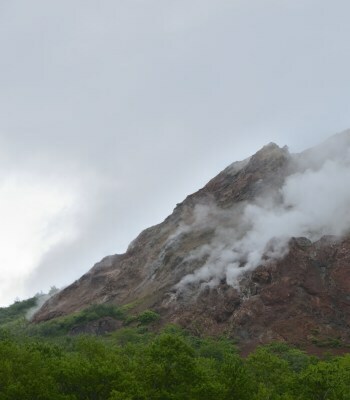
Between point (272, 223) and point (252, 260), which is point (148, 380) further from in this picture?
point (272, 223)

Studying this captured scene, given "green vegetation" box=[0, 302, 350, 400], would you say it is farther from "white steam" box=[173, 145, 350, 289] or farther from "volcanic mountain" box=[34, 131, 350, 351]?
"white steam" box=[173, 145, 350, 289]

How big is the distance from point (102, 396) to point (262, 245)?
51121 millimetres

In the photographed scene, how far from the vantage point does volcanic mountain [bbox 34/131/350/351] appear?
70312 millimetres

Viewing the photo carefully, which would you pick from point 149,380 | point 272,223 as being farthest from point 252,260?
point 149,380

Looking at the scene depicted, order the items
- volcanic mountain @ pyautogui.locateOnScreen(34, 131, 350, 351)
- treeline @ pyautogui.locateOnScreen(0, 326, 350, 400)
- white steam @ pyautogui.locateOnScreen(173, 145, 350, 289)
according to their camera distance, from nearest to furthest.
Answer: treeline @ pyautogui.locateOnScreen(0, 326, 350, 400)
volcanic mountain @ pyautogui.locateOnScreen(34, 131, 350, 351)
white steam @ pyautogui.locateOnScreen(173, 145, 350, 289)

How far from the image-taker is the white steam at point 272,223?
79.7 m

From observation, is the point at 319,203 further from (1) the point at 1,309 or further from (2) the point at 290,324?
(1) the point at 1,309

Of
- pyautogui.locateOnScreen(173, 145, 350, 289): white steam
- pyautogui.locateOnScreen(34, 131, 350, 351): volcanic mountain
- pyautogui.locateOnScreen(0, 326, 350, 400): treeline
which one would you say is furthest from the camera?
pyautogui.locateOnScreen(173, 145, 350, 289): white steam

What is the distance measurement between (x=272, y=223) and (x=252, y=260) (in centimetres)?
1065

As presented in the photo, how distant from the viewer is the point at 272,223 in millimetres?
86625

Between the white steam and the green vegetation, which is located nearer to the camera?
the green vegetation

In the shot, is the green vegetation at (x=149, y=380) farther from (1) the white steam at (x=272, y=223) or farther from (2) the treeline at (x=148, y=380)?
(1) the white steam at (x=272, y=223)

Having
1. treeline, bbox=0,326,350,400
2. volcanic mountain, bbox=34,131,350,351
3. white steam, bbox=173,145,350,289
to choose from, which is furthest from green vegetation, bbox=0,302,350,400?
white steam, bbox=173,145,350,289

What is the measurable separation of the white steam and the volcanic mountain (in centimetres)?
18
